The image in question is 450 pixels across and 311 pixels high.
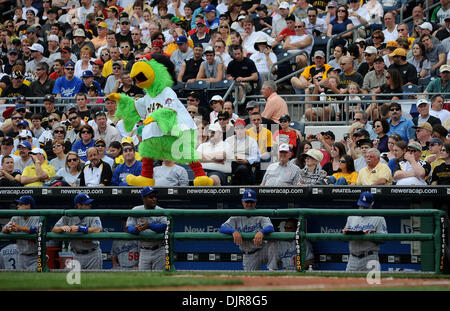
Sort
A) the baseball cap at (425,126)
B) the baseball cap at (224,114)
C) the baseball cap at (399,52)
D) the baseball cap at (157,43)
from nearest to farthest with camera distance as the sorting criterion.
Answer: the baseball cap at (425,126) → the baseball cap at (224,114) → the baseball cap at (399,52) → the baseball cap at (157,43)

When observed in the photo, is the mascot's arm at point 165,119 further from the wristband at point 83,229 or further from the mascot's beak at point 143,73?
the wristband at point 83,229

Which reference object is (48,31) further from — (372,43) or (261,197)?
(261,197)

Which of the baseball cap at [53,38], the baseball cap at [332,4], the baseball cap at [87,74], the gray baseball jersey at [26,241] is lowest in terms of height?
the gray baseball jersey at [26,241]

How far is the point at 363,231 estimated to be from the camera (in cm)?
838

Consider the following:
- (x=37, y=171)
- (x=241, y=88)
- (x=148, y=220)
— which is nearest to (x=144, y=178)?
(x=148, y=220)

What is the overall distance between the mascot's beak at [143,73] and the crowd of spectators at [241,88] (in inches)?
62.6

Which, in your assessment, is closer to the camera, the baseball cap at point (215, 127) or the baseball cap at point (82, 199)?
the baseball cap at point (82, 199)

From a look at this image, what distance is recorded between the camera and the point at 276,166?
9.98m

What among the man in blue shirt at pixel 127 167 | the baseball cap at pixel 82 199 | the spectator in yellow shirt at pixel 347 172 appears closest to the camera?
the baseball cap at pixel 82 199

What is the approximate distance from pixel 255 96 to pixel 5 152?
419 centimetres

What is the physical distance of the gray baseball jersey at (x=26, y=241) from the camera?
9.27 meters

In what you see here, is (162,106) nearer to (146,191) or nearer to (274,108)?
(146,191)

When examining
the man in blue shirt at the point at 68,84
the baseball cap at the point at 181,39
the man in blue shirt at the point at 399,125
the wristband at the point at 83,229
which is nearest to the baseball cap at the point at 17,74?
the man in blue shirt at the point at 68,84
